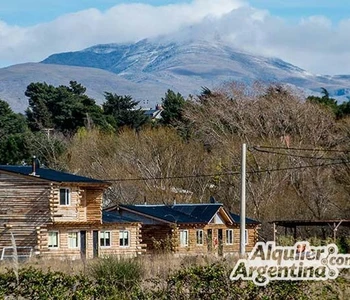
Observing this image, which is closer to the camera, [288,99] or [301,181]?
[301,181]

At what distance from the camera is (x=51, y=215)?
40.7 metres

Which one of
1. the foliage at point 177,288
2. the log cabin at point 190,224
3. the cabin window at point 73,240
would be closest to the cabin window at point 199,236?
the log cabin at point 190,224

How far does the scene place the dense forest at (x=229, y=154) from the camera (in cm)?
5252

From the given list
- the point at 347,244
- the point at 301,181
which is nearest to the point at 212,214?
the point at 301,181

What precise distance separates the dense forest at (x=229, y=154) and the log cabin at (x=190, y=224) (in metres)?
3.21

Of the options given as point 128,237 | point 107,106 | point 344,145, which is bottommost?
point 128,237

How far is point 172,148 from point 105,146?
5735 mm

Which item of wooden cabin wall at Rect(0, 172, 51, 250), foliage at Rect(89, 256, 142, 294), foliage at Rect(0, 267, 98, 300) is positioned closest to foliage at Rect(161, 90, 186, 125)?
wooden cabin wall at Rect(0, 172, 51, 250)

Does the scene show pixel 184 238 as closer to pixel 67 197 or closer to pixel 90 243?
pixel 90 243

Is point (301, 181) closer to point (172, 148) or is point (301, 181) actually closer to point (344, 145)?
point (344, 145)

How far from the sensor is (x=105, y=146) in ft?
206

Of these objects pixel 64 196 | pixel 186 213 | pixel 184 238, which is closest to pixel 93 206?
pixel 64 196

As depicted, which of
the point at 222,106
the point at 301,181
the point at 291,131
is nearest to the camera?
the point at 301,181

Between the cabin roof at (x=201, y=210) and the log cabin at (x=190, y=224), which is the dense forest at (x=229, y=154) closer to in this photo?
the log cabin at (x=190, y=224)
